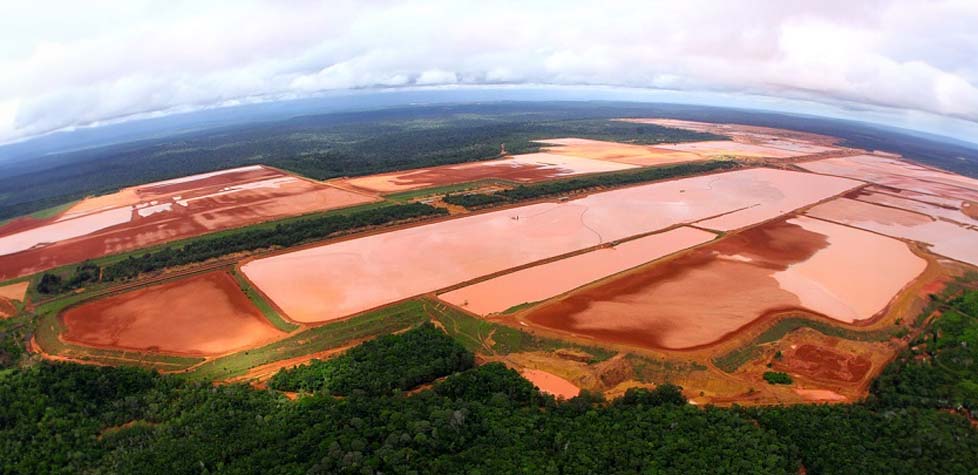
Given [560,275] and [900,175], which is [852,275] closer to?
[560,275]

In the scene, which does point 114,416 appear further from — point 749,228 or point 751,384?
point 749,228

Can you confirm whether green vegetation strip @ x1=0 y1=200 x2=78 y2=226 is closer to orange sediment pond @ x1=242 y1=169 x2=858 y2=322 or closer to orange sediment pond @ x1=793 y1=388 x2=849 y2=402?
orange sediment pond @ x1=242 y1=169 x2=858 y2=322

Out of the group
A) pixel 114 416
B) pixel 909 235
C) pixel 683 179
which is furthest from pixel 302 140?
pixel 909 235

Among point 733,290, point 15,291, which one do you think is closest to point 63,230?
point 15,291

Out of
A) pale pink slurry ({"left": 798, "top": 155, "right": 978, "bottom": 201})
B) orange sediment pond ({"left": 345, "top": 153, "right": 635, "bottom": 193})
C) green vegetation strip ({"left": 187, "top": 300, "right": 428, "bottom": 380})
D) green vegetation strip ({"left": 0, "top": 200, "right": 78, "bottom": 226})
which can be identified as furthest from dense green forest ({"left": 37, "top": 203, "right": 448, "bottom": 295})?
pale pink slurry ({"left": 798, "top": 155, "right": 978, "bottom": 201})

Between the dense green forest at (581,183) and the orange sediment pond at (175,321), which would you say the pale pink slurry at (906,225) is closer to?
the dense green forest at (581,183)
